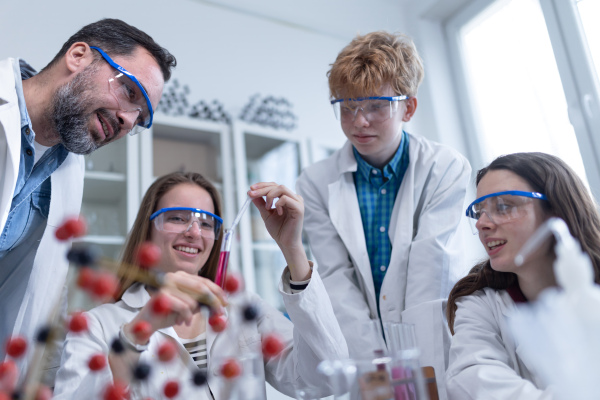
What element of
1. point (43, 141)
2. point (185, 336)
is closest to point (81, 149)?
point (43, 141)

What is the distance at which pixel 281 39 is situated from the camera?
355 cm

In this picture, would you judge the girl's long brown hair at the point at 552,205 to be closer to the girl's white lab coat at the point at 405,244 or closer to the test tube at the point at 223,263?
the girl's white lab coat at the point at 405,244

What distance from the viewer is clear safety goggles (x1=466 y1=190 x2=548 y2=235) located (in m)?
1.12

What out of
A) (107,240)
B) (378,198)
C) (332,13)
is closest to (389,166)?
(378,198)

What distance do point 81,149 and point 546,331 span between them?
1282mm

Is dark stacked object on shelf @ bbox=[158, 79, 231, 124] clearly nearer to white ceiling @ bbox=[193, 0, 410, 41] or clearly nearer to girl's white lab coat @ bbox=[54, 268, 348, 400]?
white ceiling @ bbox=[193, 0, 410, 41]

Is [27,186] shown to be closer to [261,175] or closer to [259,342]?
[259,342]

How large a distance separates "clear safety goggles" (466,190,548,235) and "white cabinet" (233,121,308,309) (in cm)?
183

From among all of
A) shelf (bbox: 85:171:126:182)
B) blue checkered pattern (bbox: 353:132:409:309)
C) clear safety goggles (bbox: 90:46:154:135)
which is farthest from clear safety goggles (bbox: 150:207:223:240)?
shelf (bbox: 85:171:126:182)

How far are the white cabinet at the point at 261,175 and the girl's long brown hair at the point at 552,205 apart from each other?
1661 mm

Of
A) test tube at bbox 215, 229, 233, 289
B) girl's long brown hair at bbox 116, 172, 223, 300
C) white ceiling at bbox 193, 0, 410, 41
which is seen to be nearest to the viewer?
test tube at bbox 215, 229, 233, 289

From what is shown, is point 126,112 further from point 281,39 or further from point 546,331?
point 281,39

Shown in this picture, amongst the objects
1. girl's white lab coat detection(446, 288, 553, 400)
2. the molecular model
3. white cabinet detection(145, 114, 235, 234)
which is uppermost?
white cabinet detection(145, 114, 235, 234)

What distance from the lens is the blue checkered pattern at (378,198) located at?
1.67m
